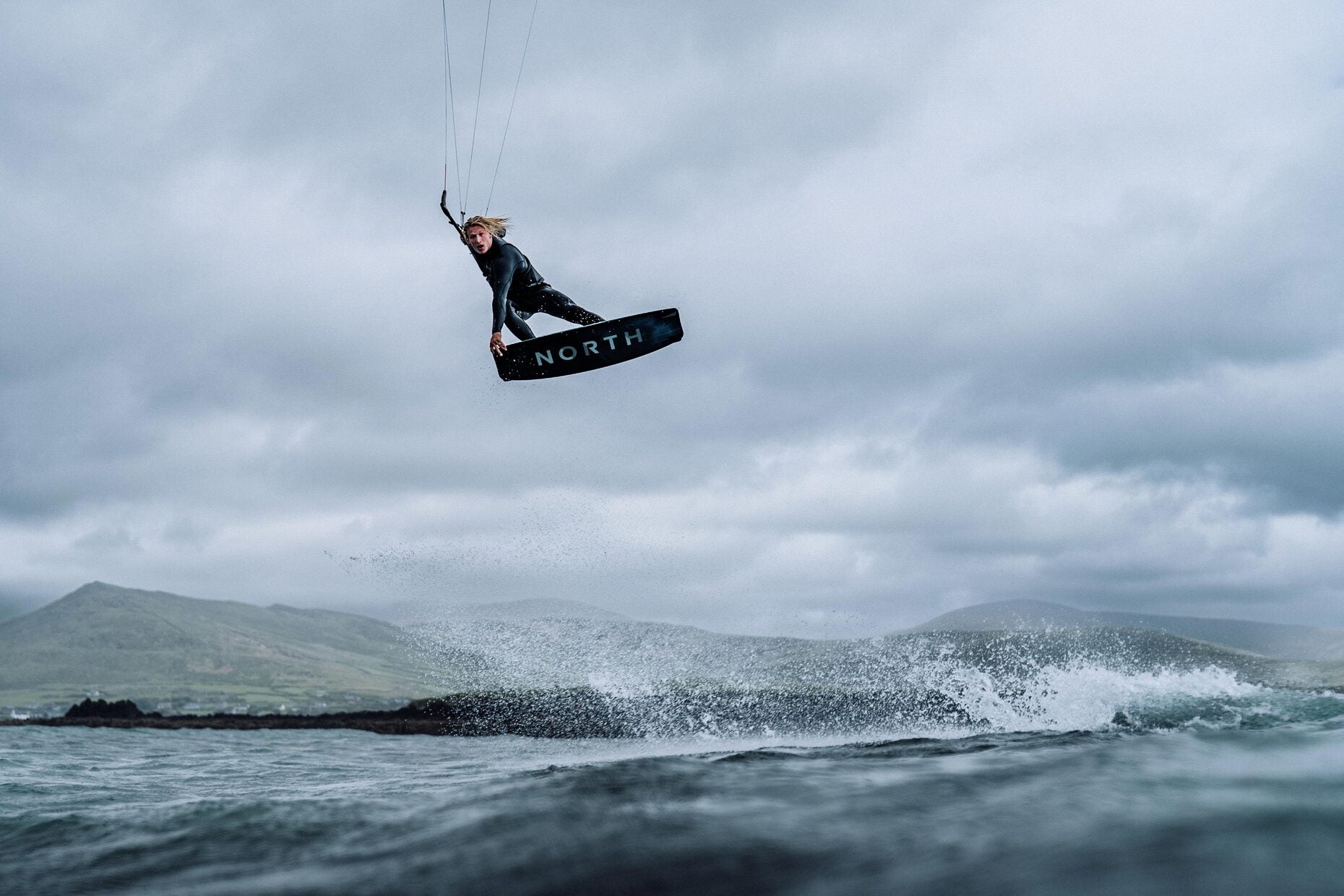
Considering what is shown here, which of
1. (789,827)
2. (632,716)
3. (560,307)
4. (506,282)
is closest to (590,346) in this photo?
(560,307)

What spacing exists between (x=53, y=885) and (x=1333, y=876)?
7728mm

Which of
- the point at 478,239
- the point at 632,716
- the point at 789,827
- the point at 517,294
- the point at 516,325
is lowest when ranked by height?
the point at 632,716

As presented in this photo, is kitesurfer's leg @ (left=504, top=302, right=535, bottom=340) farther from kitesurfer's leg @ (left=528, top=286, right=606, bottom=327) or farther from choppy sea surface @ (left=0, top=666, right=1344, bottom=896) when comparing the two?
choppy sea surface @ (left=0, top=666, right=1344, bottom=896)

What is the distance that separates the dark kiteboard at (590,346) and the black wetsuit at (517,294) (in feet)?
1.27

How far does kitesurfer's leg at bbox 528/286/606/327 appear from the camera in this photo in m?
14.2

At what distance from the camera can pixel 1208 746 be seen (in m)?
7.30

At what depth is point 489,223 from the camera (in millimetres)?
13281

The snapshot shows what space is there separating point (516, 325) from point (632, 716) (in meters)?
17.4

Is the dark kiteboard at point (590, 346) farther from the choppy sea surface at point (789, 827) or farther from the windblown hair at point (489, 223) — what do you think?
the choppy sea surface at point (789, 827)

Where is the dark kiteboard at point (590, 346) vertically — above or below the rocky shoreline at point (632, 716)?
above

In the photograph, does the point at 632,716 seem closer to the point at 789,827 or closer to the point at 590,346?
the point at 590,346

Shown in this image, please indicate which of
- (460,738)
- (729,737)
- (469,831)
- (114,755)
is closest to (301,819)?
(469,831)

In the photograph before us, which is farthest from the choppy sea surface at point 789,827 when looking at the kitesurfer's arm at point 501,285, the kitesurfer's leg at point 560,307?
the kitesurfer's leg at point 560,307

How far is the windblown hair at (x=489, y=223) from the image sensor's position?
13.1 meters
